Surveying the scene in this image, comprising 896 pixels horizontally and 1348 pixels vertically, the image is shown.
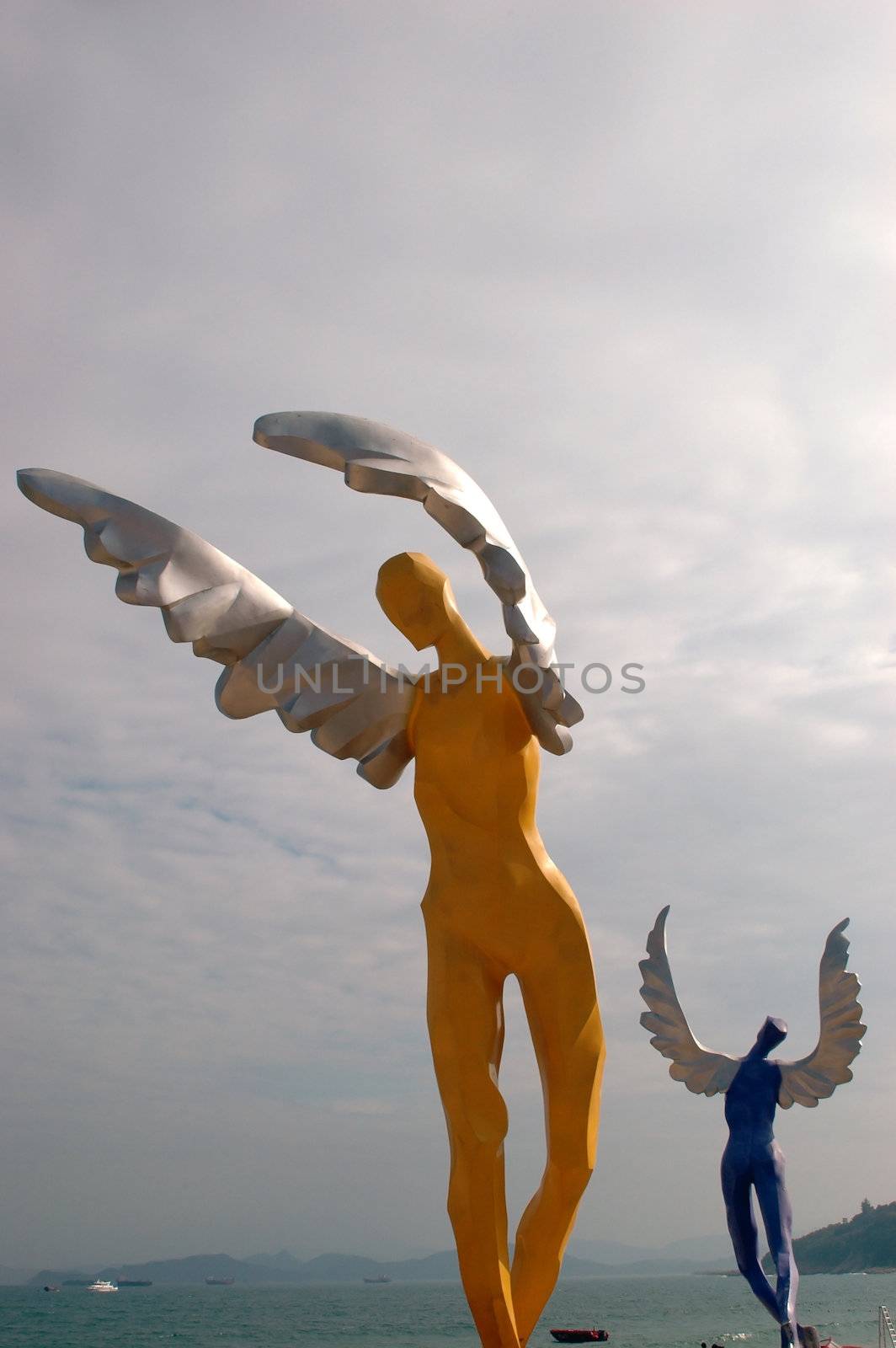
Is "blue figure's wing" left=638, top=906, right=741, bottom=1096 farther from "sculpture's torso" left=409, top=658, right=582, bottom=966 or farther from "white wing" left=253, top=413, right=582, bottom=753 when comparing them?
"white wing" left=253, top=413, right=582, bottom=753

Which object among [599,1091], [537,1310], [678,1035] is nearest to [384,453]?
[599,1091]

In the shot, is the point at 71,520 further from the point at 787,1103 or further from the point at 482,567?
the point at 787,1103

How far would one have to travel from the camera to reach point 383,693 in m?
7.12

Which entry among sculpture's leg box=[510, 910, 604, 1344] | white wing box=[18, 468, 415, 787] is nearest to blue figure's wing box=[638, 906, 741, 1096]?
sculpture's leg box=[510, 910, 604, 1344]

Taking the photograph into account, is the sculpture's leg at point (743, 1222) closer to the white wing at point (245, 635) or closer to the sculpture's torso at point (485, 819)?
the sculpture's torso at point (485, 819)

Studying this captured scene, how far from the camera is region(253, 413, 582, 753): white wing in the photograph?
6.45 meters

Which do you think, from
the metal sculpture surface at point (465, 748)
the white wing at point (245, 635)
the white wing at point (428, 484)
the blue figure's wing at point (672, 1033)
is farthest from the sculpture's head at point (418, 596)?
the blue figure's wing at point (672, 1033)

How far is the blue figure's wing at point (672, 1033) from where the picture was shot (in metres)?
10.4

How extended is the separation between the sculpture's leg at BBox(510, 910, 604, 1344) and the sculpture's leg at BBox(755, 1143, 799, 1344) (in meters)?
3.52

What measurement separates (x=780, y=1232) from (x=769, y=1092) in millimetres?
1010

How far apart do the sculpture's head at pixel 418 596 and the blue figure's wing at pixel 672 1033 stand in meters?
4.81

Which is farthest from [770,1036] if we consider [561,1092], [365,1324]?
[365,1324]

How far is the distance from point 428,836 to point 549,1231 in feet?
6.93

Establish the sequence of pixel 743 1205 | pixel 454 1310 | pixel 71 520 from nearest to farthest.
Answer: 1. pixel 71 520
2. pixel 743 1205
3. pixel 454 1310
